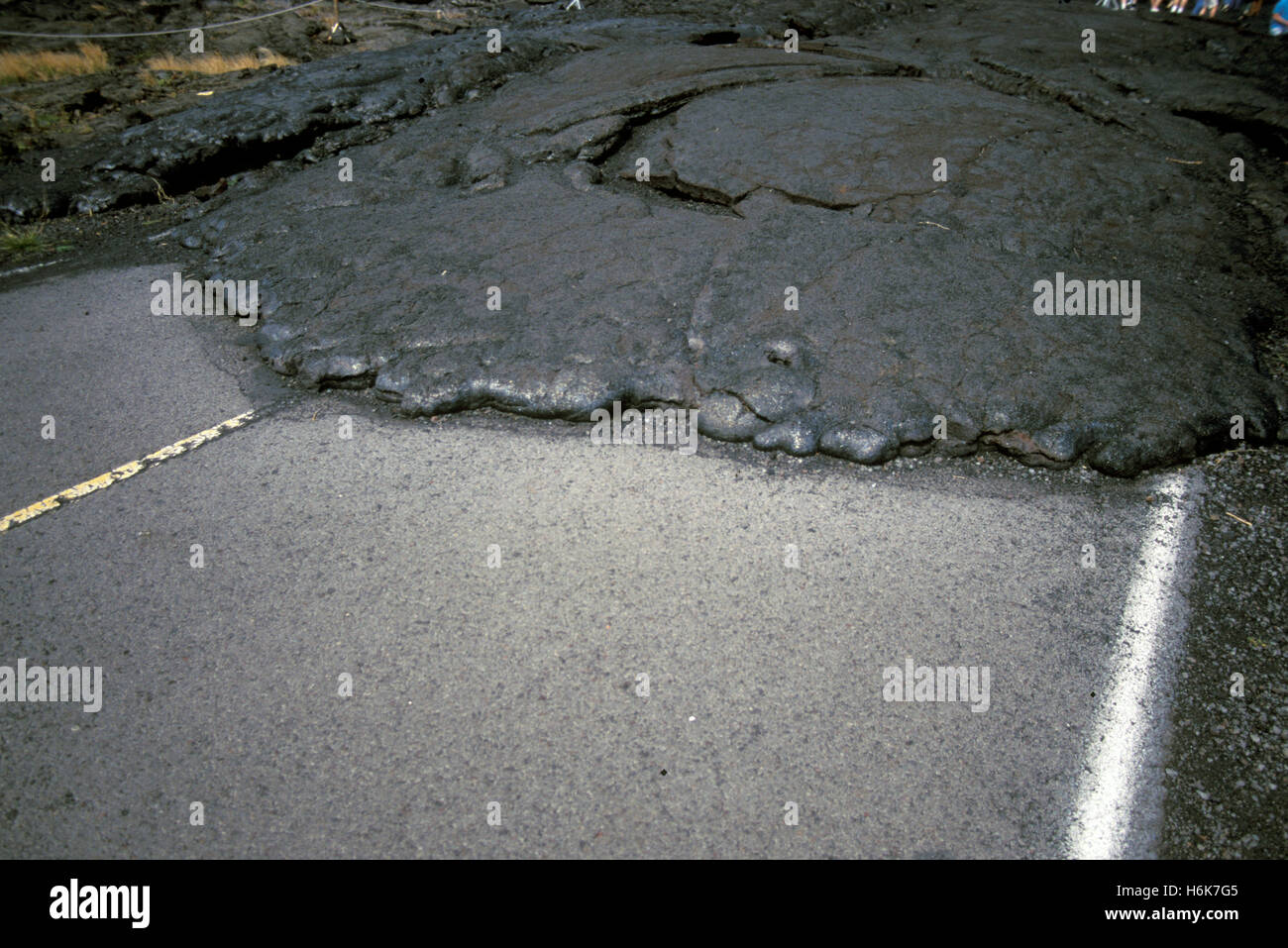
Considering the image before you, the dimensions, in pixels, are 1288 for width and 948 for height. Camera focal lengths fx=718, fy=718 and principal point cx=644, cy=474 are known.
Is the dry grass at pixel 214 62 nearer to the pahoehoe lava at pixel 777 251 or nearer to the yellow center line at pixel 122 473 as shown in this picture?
the pahoehoe lava at pixel 777 251

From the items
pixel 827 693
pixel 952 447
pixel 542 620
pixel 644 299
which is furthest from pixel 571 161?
pixel 827 693

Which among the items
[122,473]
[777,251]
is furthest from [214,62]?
[777,251]

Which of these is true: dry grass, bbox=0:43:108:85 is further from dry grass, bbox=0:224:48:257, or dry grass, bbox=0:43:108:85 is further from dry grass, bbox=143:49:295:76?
dry grass, bbox=0:224:48:257

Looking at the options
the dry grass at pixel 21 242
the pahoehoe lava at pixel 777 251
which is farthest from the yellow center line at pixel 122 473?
the dry grass at pixel 21 242

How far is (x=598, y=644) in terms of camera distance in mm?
2617

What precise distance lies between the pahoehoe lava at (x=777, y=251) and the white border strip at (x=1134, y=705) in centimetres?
49

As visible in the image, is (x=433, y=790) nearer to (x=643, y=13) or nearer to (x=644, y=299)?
(x=644, y=299)

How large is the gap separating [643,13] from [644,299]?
6866 millimetres

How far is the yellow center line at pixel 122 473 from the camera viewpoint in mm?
3229

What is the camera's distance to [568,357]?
371 centimetres

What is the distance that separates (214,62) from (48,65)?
2217 mm

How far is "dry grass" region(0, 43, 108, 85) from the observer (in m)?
8.95

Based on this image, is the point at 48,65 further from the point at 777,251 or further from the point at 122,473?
the point at 777,251

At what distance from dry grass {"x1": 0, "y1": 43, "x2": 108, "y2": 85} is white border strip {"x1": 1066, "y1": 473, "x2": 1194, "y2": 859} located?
12.0m
